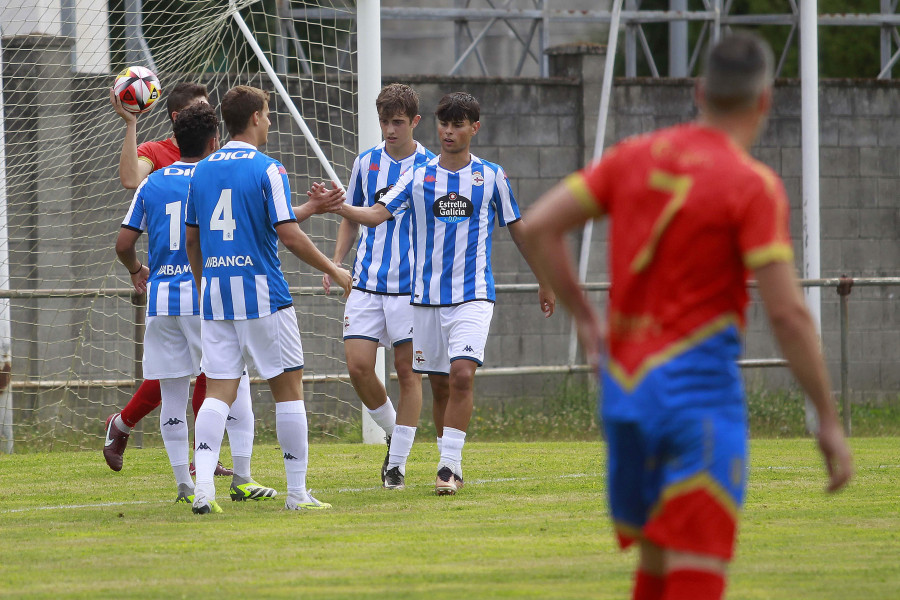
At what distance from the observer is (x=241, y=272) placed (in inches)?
252

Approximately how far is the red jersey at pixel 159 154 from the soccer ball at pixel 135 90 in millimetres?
241

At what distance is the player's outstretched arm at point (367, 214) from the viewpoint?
706 cm

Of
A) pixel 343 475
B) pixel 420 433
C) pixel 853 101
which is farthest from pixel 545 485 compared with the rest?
pixel 853 101

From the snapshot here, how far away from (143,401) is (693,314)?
556 centimetres

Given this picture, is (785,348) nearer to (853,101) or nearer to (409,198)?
(409,198)

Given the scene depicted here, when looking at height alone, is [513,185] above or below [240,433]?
above

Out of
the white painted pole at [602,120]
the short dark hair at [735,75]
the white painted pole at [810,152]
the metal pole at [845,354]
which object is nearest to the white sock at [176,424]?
the short dark hair at [735,75]

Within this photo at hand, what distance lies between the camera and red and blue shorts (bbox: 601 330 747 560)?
121 inches

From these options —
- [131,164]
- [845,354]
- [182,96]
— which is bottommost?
[845,354]

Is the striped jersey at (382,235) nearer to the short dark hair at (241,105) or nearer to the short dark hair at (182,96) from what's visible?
the short dark hair at (182,96)

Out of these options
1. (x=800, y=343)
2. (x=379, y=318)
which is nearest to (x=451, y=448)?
(x=379, y=318)

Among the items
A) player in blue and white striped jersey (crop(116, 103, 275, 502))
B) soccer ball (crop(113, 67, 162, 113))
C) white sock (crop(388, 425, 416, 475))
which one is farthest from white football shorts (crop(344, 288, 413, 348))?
soccer ball (crop(113, 67, 162, 113))

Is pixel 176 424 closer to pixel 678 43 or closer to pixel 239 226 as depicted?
pixel 239 226

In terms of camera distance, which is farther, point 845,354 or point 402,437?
point 845,354
